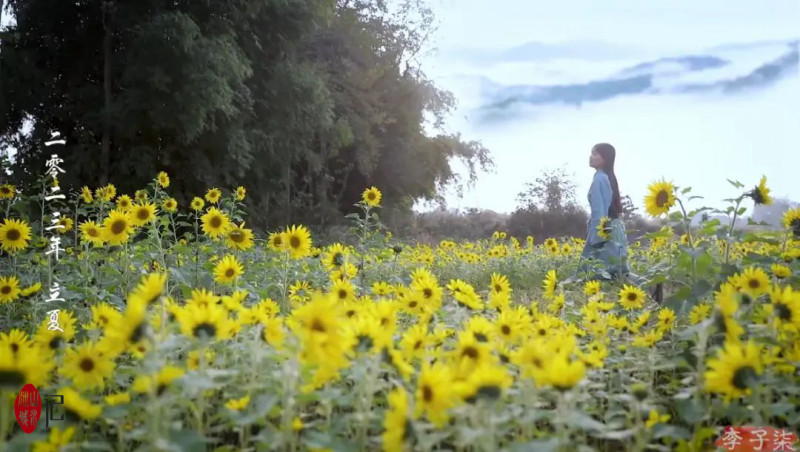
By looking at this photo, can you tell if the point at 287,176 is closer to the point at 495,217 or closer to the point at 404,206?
the point at 404,206

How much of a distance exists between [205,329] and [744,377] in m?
1.10

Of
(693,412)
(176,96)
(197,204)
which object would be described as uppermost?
(176,96)

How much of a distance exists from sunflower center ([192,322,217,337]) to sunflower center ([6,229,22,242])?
8.33 feet

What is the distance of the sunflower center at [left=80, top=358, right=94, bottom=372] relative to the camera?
1.46 metres

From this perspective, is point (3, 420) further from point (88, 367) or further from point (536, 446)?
point (536, 446)

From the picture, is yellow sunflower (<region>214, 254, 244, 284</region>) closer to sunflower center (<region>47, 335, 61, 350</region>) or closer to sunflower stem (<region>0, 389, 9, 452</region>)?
sunflower center (<region>47, 335, 61, 350</region>)

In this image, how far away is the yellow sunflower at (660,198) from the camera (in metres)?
3.04

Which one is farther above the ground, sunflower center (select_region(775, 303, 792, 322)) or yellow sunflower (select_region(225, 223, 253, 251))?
yellow sunflower (select_region(225, 223, 253, 251))

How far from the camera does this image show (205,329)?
4.53 feet

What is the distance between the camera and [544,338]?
1.94 metres

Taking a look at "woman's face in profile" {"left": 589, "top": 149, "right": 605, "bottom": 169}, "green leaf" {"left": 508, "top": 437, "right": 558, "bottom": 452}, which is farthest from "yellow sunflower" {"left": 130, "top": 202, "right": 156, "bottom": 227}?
"woman's face in profile" {"left": 589, "top": 149, "right": 605, "bottom": 169}

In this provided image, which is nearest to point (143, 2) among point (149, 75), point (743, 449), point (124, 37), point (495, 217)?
point (124, 37)

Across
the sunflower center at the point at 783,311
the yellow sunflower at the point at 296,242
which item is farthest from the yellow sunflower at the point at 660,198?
the yellow sunflower at the point at 296,242

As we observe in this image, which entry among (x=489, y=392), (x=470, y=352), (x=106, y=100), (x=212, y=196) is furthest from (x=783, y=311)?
(x=106, y=100)
